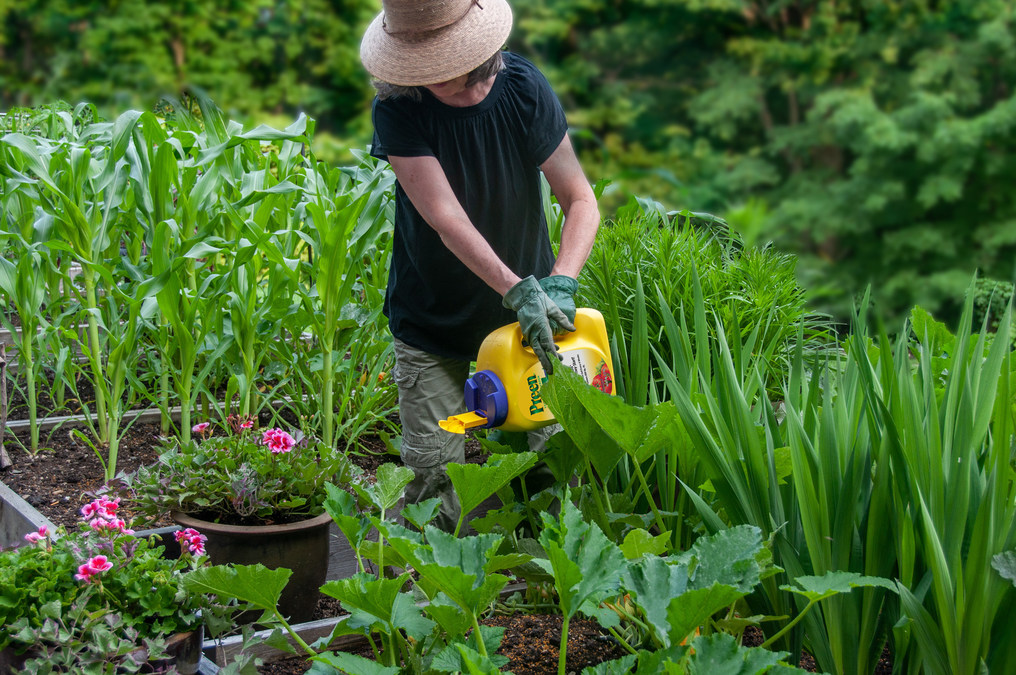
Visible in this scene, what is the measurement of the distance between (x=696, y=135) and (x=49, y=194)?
29.2 ft

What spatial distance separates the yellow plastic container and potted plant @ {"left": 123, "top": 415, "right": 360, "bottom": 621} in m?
0.34

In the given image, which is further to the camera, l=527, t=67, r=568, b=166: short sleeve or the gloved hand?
l=527, t=67, r=568, b=166: short sleeve

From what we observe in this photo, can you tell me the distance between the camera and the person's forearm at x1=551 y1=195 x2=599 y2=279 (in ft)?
5.88

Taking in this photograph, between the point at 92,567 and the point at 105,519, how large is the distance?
3.9 inches

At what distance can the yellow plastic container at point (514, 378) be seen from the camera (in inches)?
62.7

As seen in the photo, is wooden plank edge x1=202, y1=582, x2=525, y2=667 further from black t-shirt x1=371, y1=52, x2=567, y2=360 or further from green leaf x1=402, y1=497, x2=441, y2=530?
black t-shirt x1=371, y1=52, x2=567, y2=360

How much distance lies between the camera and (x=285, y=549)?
1.73m

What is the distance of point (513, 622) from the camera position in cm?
136

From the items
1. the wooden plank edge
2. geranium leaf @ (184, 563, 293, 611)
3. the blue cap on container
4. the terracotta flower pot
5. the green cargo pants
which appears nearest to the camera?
geranium leaf @ (184, 563, 293, 611)

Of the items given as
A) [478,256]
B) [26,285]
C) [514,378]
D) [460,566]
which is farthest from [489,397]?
[26,285]

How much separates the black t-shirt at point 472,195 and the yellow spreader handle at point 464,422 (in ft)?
1.34

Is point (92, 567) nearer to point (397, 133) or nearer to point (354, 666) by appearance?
point (354, 666)

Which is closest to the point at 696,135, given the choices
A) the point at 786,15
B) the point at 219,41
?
the point at 786,15

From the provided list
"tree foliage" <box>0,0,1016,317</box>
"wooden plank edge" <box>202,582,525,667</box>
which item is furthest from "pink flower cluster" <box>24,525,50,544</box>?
"tree foliage" <box>0,0,1016,317</box>
